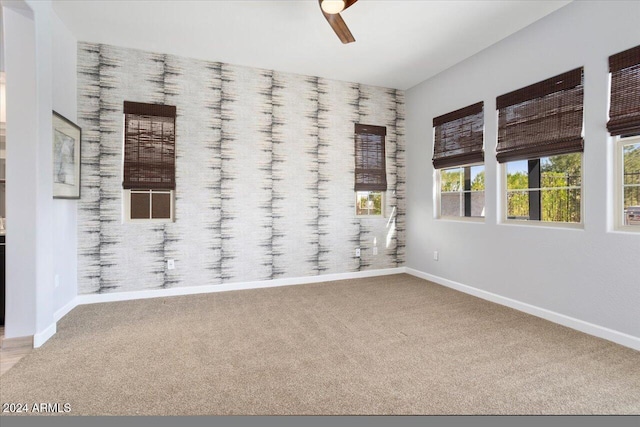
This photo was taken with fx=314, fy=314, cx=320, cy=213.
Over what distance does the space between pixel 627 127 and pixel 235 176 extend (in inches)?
155

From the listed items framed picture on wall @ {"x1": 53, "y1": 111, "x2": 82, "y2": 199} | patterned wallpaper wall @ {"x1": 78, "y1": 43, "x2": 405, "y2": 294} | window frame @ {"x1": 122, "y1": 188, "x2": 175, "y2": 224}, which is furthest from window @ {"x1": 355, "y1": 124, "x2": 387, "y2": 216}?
framed picture on wall @ {"x1": 53, "y1": 111, "x2": 82, "y2": 199}

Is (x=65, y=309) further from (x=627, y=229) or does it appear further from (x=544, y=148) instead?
(x=627, y=229)

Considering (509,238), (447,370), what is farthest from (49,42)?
(509,238)

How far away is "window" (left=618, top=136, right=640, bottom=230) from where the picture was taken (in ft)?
8.33

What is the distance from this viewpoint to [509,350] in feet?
7.96

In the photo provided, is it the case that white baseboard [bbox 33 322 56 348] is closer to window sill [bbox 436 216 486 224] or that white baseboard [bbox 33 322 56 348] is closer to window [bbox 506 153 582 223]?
window sill [bbox 436 216 486 224]

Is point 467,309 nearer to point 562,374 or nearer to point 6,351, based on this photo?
point 562,374

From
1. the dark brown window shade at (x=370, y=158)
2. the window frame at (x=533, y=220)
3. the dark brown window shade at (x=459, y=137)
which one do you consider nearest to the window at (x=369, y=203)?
the dark brown window shade at (x=370, y=158)

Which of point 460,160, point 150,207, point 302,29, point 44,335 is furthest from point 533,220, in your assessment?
point 44,335

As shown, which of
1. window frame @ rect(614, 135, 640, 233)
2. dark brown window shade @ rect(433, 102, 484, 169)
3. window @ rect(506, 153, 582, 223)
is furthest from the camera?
dark brown window shade @ rect(433, 102, 484, 169)

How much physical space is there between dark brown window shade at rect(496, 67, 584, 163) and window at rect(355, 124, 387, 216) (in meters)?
1.79

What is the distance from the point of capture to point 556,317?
9.84 feet

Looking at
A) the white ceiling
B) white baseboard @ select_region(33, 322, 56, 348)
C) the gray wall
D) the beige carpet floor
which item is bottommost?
the beige carpet floor

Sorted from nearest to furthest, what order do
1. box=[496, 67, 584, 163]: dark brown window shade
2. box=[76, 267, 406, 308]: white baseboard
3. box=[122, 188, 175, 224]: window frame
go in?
1. box=[496, 67, 584, 163]: dark brown window shade
2. box=[76, 267, 406, 308]: white baseboard
3. box=[122, 188, 175, 224]: window frame
